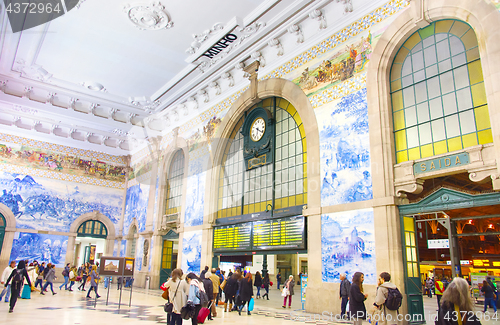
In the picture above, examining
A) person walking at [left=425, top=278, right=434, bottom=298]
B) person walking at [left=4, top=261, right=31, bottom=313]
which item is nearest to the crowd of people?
person walking at [left=4, top=261, right=31, bottom=313]

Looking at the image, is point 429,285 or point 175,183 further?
point 175,183

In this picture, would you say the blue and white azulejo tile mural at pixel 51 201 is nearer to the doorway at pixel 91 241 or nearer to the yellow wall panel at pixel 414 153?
the doorway at pixel 91 241

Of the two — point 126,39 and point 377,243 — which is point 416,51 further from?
point 126,39

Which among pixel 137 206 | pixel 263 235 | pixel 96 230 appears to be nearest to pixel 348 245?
pixel 263 235

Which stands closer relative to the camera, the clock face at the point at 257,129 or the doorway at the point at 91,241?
the clock face at the point at 257,129

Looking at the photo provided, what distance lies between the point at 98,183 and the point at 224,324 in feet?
65.0

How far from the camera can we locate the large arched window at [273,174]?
1262 cm

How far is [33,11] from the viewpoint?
13.0 m

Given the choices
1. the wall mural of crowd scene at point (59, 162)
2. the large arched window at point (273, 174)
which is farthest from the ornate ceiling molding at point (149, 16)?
the wall mural of crowd scene at point (59, 162)

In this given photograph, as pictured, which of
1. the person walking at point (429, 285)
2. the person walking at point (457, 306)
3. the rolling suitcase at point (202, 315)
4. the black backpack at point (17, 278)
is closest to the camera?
the person walking at point (457, 306)

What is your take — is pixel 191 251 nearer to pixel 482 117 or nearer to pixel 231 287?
pixel 231 287

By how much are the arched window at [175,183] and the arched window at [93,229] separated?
7.75m

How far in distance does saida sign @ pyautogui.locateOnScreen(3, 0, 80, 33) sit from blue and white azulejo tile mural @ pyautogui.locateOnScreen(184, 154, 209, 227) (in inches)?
335

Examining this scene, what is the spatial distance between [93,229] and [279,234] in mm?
17384
